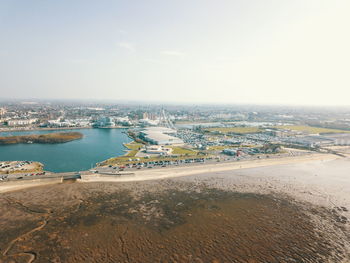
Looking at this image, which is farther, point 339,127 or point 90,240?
point 339,127

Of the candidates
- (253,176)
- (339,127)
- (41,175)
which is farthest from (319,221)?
(339,127)

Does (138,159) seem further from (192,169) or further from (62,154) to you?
(62,154)

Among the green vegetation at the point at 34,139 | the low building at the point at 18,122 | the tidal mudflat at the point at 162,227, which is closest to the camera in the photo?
the tidal mudflat at the point at 162,227

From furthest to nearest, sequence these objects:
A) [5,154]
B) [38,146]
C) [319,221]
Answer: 1. [38,146]
2. [5,154]
3. [319,221]

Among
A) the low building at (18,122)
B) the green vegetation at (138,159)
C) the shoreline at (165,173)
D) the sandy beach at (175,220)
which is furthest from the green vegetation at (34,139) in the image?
the sandy beach at (175,220)

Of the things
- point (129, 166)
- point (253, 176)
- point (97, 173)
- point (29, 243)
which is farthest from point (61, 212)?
point (253, 176)

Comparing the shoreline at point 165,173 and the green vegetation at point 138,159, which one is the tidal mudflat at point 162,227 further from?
the green vegetation at point 138,159

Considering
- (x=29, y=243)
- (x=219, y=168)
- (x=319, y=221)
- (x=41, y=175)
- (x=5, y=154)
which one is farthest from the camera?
(x=5, y=154)

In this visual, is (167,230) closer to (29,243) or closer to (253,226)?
(253,226)

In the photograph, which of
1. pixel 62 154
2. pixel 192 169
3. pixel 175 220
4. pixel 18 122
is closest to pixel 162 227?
pixel 175 220
